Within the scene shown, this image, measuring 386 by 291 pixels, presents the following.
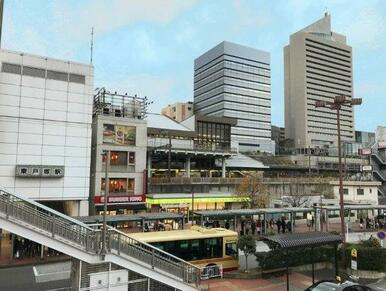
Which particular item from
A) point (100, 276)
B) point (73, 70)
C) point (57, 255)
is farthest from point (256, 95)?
point (100, 276)

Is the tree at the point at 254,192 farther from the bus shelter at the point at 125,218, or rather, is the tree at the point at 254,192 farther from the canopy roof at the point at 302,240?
the canopy roof at the point at 302,240

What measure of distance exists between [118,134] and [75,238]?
31000 millimetres

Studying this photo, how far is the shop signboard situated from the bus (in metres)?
24.2

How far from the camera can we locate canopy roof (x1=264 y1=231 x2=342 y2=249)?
63.8ft

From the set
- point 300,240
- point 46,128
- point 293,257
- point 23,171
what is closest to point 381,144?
point 293,257

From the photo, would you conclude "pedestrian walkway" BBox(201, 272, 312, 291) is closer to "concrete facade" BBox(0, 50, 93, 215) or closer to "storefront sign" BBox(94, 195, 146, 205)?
"concrete facade" BBox(0, 50, 93, 215)

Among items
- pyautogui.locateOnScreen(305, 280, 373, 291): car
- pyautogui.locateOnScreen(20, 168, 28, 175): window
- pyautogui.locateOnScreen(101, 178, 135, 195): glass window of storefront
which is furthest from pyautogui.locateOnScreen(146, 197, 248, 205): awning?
pyautogui.locateOnScreen(305, 280, 373, 291): car

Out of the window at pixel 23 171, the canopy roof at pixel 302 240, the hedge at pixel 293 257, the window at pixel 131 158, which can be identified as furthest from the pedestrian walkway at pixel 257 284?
the window at pixel 131 158

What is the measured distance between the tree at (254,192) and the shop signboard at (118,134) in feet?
61.1

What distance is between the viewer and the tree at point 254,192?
52.2m

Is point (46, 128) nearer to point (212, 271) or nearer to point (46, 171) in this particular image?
point (46, 171)

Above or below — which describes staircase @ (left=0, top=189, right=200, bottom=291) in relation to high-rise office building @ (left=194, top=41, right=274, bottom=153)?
below

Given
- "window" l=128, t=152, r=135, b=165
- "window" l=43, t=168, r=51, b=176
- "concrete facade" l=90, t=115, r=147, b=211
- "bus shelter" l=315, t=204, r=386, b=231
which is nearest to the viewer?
"window" l=43, t=168, r=51, b=176

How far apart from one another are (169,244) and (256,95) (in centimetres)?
14538
